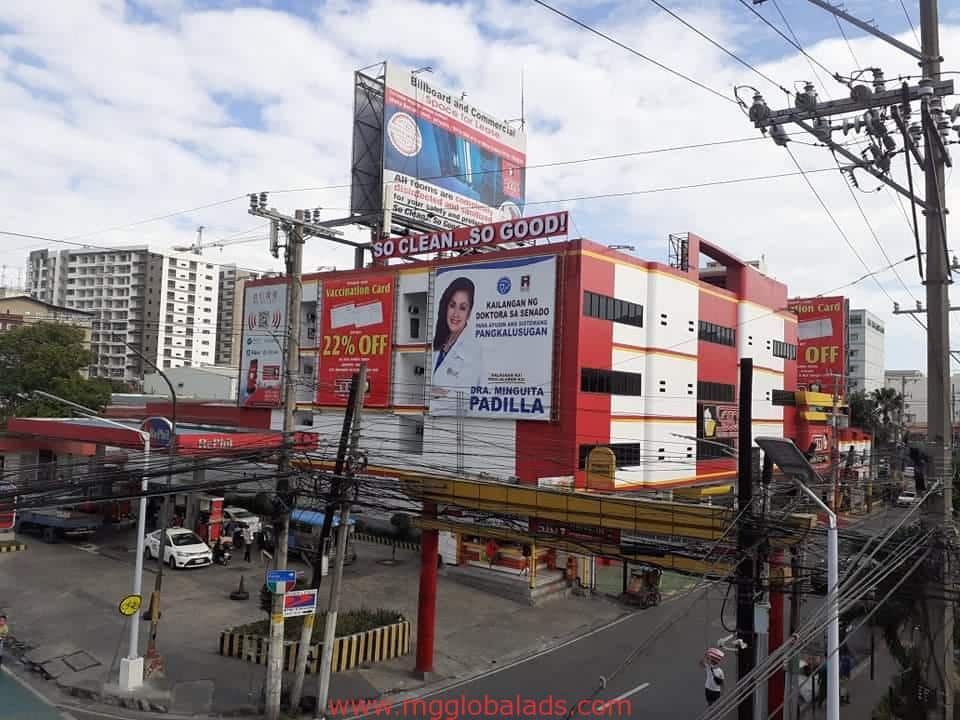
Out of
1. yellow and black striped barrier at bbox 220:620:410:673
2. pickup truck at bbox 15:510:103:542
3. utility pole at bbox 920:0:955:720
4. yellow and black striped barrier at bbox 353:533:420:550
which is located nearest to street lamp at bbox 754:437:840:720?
utility pole at bbox 920:0:955:720

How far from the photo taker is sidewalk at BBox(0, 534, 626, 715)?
1645 cm

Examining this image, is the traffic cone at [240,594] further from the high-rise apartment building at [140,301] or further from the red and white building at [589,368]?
the high-rise apartment building at [140,301]

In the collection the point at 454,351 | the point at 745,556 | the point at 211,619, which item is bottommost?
the point at 211,619

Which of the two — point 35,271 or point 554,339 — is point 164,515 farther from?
point 35,271

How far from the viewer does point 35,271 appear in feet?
391

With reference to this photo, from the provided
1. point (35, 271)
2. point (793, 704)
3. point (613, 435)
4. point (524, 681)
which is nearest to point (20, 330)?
point (613, 435)

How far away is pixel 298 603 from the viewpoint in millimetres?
14719

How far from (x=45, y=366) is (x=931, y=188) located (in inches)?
1771

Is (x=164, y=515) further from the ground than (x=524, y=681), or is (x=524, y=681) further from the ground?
(x=164, y=515)

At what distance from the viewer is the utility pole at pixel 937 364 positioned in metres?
10.2

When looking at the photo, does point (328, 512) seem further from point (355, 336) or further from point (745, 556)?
point (355, 336)

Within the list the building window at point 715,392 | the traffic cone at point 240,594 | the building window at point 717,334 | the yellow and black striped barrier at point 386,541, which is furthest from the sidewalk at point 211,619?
the building window at point 717,334

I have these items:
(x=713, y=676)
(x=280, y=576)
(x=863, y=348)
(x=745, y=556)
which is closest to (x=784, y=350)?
(x=713, y=676)

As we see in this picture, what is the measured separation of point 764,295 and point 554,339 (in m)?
21.8
